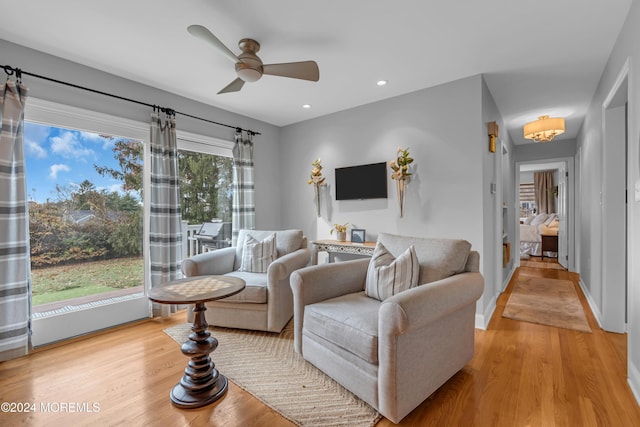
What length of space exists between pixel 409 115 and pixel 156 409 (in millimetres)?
3457

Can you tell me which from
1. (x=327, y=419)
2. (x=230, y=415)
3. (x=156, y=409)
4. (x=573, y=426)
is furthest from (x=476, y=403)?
(x=156, y=409)

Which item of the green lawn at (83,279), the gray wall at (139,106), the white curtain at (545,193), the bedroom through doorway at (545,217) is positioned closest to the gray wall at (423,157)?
the gray wall at (139,106)

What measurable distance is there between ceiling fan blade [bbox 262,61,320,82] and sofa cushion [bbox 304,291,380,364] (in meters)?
1.71

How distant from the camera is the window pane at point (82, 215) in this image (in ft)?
8.83

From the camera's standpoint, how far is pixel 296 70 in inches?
92.0

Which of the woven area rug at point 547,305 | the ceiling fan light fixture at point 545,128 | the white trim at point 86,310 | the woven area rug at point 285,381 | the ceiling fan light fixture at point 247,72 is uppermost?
the ceiling fan light fixture at point 247,72

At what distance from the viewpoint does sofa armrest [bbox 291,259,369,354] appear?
2.14 m

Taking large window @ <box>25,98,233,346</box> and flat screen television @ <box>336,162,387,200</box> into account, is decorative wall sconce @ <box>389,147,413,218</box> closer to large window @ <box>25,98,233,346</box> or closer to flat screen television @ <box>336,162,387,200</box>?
flat screen television @ <box>336,162,387,200</box>

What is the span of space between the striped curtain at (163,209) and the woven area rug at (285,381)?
0.75m

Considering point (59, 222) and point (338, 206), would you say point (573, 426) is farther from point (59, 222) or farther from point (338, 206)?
point (59, 222)

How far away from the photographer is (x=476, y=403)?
179cm

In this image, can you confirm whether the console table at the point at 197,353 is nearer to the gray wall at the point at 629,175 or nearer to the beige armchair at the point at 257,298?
the beige armchair at the point at 257,298

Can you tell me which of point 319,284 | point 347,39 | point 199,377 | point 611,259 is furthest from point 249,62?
point 611,259

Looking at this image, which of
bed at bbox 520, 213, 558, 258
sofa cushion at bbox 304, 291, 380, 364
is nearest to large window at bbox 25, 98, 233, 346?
sofa cushion at bbox 304, 291, 380, 364
